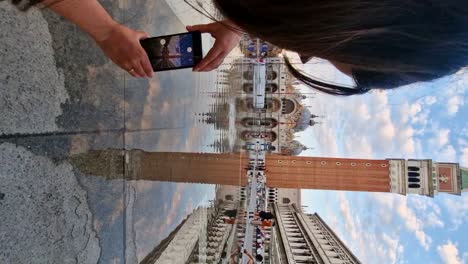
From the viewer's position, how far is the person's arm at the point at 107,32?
642 millimetres

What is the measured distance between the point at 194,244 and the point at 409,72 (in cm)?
256

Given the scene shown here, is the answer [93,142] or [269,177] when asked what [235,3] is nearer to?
[93,142]

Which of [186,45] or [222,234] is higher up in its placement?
[186,45]

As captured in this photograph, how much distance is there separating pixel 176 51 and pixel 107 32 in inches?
9.8

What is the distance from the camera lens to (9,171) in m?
0.96

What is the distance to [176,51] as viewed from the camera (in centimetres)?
99

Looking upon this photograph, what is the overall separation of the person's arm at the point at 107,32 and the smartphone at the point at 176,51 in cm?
5

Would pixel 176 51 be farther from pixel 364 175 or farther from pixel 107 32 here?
pixel 364 175

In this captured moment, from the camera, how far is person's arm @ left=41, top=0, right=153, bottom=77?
0.64m

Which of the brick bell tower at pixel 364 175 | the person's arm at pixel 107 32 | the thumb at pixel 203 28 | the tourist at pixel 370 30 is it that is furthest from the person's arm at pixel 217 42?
the brick bell tower at pixel 364 175

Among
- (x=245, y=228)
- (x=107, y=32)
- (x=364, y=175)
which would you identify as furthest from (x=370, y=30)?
(x=364, y=175)

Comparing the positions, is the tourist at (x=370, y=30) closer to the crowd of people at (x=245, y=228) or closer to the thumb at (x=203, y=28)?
the thumb at (x=203, y=28)

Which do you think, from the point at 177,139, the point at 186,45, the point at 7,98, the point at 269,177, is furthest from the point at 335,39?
the point at 269,177

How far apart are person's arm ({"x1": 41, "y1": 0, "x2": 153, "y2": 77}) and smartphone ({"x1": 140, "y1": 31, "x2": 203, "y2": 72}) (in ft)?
0.17
